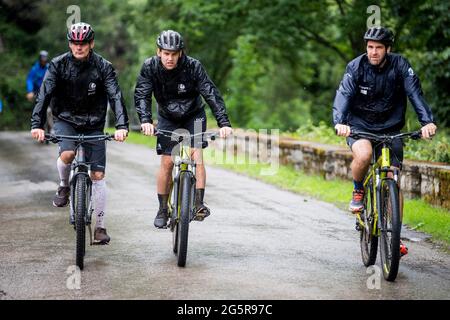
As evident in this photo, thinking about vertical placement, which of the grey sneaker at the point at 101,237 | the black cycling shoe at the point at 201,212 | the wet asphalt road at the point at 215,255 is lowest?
the wet asphalt road at the point at 215,255

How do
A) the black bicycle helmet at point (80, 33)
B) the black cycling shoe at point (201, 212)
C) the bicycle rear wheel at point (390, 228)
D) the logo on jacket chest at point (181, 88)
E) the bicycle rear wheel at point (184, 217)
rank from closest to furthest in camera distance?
1. the bicycle rear wheel at point (390, 228)
2. the bicycle rear wheel at point (184, 217)
3. the black bicycle helmet at point (80, 33)
4. the black cycling shoe at point (201, 212)
5. the logo on jacket chest at point (181, 88)

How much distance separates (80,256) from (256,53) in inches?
850

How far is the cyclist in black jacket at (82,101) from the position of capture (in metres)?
7.52

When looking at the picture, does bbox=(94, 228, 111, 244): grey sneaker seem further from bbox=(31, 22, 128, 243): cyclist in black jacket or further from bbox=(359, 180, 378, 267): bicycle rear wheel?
bbox=(359, 180, 378, 267): bicycle rear wheel

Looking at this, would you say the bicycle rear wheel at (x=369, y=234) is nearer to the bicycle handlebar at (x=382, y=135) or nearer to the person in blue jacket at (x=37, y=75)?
the bicycle handlebar at (x=382, y=135)

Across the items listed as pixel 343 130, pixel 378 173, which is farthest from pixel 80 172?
pixel 378 173

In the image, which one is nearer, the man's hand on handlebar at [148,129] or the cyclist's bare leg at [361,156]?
the cyclist's bare leg at [361,156]

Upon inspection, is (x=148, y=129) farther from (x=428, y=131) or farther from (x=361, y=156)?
(x=428, y=131)

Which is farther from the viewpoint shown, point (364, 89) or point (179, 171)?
point (179, 171)

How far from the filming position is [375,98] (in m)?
7.43

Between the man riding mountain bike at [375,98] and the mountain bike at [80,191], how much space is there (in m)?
→ 2.15

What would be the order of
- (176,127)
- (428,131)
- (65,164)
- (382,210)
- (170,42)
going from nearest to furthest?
(382,210) < (428,131) < (170,42) < (65,164) < (176,127)

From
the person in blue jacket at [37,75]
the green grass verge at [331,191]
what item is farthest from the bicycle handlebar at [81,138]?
the person in blue jacket at [37,75]

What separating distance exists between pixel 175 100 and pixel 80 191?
4.33 feet
